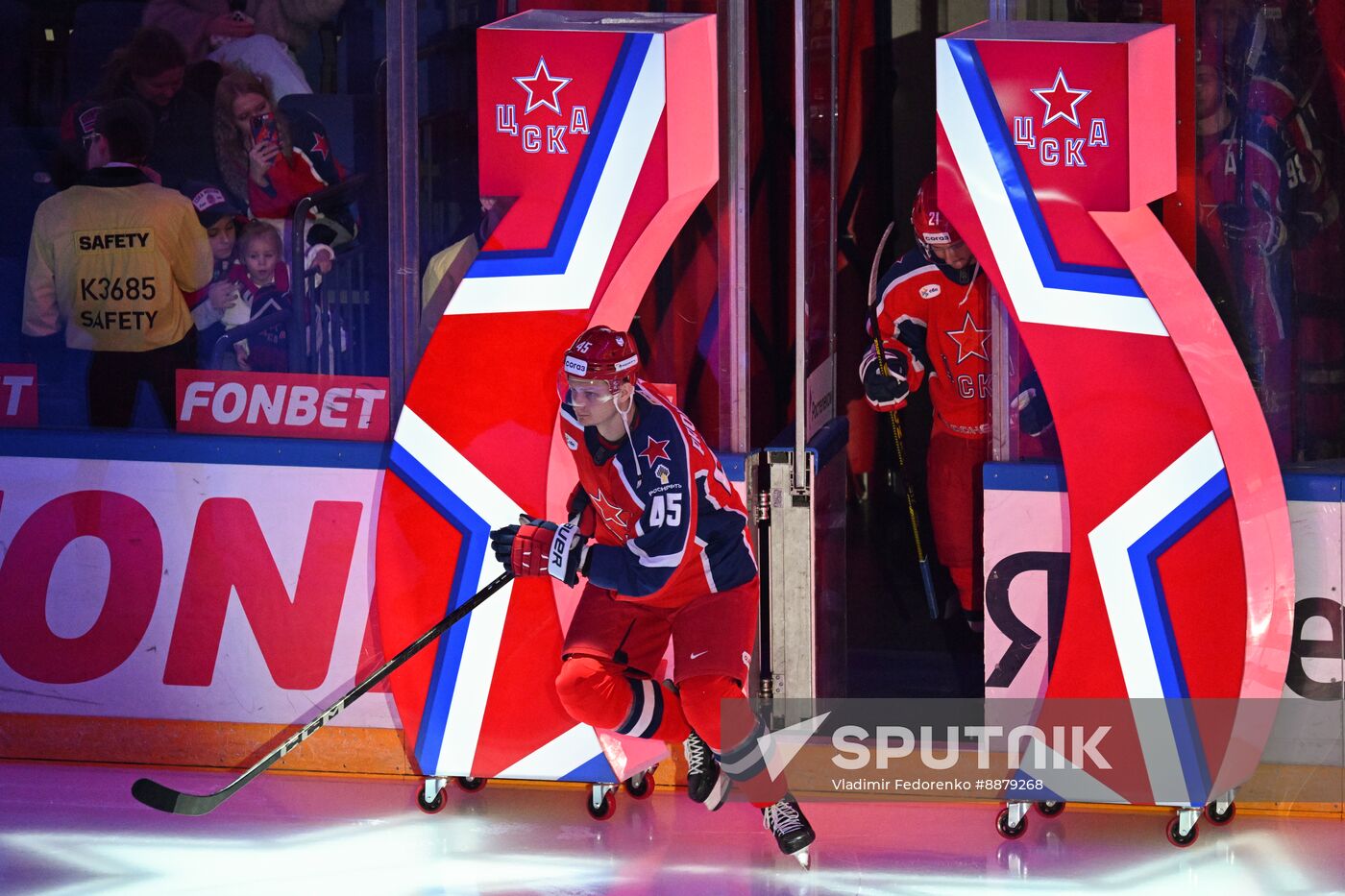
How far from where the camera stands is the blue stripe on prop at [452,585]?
167 inches

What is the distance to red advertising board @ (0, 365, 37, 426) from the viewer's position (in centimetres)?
471

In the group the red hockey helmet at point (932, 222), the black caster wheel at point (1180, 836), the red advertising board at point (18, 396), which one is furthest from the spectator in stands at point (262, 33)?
the black caster wheel at point (1180, 836)

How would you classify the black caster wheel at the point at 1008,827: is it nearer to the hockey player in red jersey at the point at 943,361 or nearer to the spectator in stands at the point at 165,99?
the hockey player in red jersey at the point at 943,361

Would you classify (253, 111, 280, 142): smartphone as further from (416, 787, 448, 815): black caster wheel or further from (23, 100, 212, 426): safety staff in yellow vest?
(416, 787, 448, 815): black caster wheel

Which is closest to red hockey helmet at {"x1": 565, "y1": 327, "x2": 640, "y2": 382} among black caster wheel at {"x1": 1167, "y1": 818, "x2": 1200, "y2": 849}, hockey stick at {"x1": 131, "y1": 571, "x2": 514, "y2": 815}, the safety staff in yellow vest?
hockey stick at {"x1": 131, "y1": 571, "x2": 514, "y2": 815}

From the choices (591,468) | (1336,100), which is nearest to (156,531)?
(591,468)

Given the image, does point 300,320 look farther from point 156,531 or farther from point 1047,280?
point 1047,280

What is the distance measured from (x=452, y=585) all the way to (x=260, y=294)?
37.8 inches

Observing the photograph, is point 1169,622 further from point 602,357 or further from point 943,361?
point 602,357

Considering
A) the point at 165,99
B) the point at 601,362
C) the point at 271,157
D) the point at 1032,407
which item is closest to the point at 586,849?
the point at 601,362

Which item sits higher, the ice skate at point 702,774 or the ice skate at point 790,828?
the ice skate at point 702,774

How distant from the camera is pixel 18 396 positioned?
4715 mm

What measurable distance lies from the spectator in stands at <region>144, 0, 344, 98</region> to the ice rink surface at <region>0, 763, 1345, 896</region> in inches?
72.7

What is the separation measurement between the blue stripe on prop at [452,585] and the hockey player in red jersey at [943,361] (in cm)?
119
